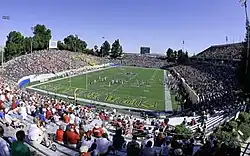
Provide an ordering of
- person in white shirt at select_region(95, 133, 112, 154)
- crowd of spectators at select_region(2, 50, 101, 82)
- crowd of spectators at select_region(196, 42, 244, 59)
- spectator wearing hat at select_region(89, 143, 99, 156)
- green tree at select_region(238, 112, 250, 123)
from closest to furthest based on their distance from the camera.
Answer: spectator wearing hat at select_region(89, 143, 99, 156), person in white shirt at select_region(95, 133, 112, 154), green tree at select_region(238, 112, 250, 123), crowd of spectators at select_region(2, 50, 101, 82), crowd of spectators at select_region(196, 42, 244, 59)

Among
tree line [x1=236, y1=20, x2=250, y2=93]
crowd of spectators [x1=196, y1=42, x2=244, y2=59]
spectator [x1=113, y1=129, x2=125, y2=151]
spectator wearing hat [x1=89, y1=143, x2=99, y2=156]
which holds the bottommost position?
spectator [x1=113, y1=129, x2=125, y2=151]

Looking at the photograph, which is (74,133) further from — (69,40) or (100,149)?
(69,40)

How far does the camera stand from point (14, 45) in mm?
100438

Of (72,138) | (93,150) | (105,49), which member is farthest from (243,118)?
(105,49)

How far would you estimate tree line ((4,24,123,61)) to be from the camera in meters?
100

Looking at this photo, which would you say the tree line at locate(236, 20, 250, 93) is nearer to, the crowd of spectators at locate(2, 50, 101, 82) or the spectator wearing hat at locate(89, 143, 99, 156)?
the spectator wearing hat at locate(89, 143, 99, 156)

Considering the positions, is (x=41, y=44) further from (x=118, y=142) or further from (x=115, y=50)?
(x=118, y=142)

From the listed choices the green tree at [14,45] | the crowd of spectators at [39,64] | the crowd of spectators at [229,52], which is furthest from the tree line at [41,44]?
the crowd of spectators at [229,52]

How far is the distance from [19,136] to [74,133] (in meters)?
3.52

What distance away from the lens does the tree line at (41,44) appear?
10020cm

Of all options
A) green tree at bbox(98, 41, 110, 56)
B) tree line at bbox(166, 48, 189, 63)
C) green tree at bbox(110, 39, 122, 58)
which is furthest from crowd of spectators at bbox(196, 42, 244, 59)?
green tree at bbox(98, 41, 110, 56)

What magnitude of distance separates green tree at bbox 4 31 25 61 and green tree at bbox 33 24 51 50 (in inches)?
246

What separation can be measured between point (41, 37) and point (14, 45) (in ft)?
55.4

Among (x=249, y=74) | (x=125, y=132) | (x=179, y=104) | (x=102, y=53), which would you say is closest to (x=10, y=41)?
(x=102, y=53)
